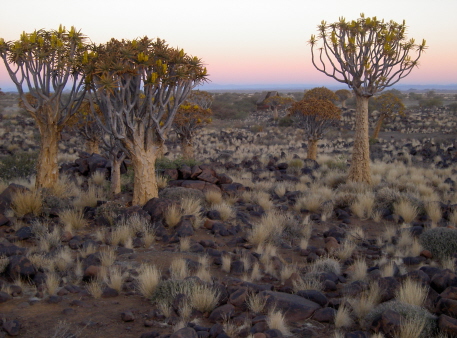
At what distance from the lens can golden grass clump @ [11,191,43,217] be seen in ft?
28.7

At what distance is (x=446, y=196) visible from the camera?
12.1m

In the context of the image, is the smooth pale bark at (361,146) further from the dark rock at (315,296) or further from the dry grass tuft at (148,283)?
the dry grass tuft at (148,283)

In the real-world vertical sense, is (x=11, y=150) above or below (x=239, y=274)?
above

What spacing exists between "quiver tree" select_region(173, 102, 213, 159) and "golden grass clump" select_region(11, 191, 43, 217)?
830 centimetres

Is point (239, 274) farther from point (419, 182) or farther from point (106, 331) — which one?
point (419, 182)

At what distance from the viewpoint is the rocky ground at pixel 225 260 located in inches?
184

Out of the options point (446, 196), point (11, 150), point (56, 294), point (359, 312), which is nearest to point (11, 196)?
point (56, 294)

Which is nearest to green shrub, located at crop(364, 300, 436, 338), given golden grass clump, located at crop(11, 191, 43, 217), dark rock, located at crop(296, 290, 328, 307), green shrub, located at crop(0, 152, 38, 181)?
dark rock, located at crop(296, 290, 328, 307)

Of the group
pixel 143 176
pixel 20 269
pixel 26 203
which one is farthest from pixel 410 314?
pixel 26 203

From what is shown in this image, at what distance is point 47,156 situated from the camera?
992 centimetres

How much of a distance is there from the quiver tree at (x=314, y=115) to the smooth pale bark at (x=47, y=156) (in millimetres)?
10761

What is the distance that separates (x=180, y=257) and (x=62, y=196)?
171 inches

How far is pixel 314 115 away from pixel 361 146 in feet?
19.1

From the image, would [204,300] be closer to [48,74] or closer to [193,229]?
[193,229]
